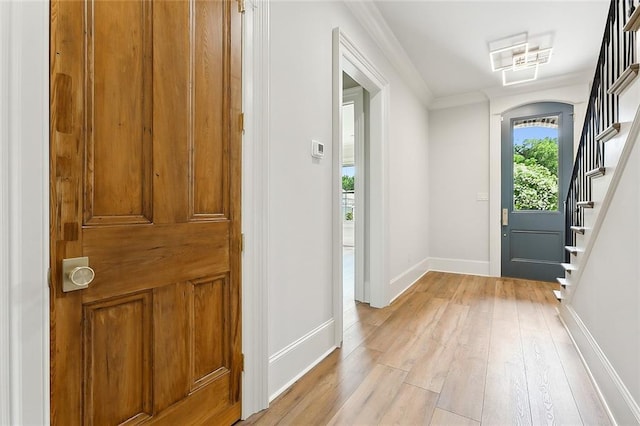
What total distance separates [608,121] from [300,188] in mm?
1976

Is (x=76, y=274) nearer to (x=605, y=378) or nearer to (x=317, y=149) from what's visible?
(x=317, y=149)

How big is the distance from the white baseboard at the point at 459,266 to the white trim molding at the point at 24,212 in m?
4.90

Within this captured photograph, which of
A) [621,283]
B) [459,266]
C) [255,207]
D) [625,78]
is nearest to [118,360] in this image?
[255,207]

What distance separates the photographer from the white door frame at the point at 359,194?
3.29 meters

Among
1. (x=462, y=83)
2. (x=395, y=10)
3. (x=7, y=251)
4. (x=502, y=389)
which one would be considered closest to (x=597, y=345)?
(x=502, y=389)

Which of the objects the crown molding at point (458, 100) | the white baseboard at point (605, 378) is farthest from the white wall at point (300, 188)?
the crown molding at point (458, 100)

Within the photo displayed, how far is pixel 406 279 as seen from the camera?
3881mm

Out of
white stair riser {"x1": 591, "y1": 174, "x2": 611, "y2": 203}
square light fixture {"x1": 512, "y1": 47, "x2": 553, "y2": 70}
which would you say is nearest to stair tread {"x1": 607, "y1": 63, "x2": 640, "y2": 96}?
white stair riser {"x1": 591, "y1": 174, "x2": 611, "y2": 203}

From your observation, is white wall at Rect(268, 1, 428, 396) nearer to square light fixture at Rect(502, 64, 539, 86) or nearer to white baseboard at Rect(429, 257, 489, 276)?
square light fixture at Rect(502, 64, 539, 86)

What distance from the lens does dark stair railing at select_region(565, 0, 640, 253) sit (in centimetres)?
165

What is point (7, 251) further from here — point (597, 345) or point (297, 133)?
point (597, 345)

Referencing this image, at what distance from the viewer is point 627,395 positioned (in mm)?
1316

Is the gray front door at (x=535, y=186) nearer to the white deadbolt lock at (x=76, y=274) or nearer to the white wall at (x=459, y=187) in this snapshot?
the white wall at (x=459, y=187)

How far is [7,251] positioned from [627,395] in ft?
7.71
